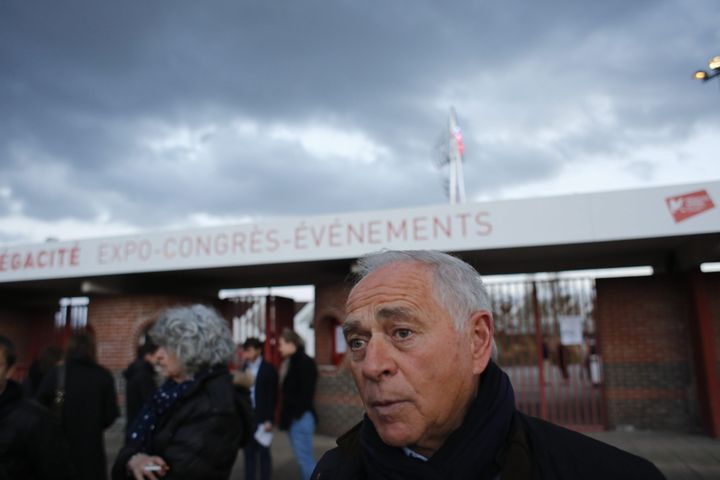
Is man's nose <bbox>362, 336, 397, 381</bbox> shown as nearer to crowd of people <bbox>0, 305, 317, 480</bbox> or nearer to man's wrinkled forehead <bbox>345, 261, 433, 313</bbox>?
man's wrinkled forehead <bbox>345, 261, 433, 313</bbox>

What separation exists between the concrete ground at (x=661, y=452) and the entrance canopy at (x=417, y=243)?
2.86 meters

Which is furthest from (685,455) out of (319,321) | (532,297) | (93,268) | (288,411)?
(93,268)

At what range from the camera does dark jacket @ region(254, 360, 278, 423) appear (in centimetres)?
582

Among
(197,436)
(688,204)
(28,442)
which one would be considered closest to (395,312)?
(197,436)

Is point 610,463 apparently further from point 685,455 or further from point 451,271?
point 685,455

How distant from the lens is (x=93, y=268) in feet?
32.4

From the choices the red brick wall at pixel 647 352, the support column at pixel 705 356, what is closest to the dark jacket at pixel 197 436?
the support column at pixel 705 356

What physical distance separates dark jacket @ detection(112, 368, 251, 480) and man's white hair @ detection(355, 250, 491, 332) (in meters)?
1.60

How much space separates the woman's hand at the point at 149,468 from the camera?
255 centimetres

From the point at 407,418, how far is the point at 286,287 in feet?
41.3

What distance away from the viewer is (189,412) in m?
2.71

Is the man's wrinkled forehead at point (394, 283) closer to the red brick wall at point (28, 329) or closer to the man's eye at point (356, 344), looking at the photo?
the man's eye at point (356, 344)

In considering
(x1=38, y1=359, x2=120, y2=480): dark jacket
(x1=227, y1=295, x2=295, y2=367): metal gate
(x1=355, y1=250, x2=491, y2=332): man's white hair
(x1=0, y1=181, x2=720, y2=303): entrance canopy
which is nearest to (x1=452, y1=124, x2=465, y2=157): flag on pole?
(x1=0, y1=181, x2=720, y2=303): entrance canopy

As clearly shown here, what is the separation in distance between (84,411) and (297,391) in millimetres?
2108
